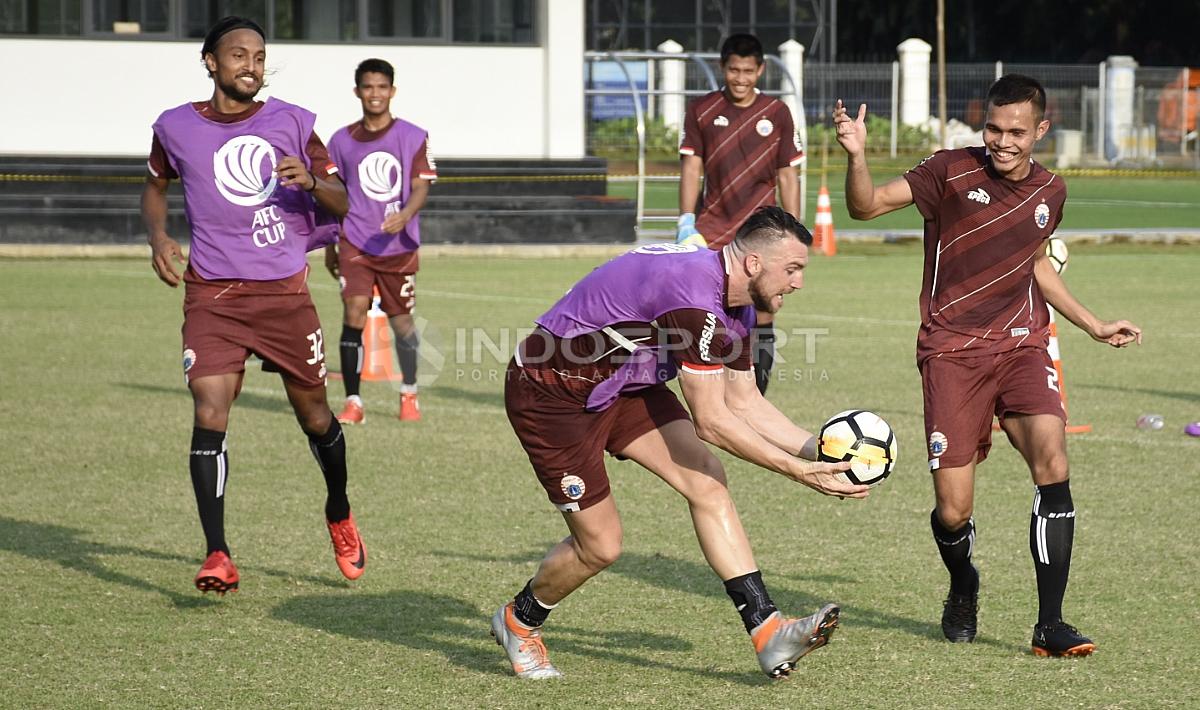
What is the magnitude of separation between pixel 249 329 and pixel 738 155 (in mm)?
4334

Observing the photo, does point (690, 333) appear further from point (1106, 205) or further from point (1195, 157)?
point (1195, 157)

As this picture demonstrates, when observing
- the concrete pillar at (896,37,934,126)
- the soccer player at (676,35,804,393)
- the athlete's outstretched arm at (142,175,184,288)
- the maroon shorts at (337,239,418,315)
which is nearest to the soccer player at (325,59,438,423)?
the maroon shorts at (337,239,418,315)

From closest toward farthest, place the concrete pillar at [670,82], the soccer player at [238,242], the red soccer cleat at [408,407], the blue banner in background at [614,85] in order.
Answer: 1. the soccer player at [238,242]
2. the red soccer cleat at [408,407]
3. the blue banner in background at [614,85]
4. the concrete pillar at [670,82]

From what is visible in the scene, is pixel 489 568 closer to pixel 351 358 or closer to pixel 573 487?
pixel 573 487

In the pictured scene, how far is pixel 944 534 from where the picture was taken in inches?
243

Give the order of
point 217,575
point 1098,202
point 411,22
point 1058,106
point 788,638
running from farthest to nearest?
point 1058,106, point 1098,202, point 411,22, point 217,575, point 788,638

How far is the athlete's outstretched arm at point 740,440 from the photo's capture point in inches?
204

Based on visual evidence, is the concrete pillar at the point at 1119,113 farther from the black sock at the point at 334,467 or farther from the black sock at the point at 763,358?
the black sock at the point at 334,467

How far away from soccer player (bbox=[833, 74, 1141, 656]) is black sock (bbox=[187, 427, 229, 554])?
281 centimetres

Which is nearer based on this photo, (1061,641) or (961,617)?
(1061,641)

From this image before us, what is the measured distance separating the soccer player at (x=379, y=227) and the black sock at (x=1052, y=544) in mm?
5948

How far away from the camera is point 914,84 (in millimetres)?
46219

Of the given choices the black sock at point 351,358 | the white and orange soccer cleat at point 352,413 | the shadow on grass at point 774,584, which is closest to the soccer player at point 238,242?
the shadow on grass at point 774,584

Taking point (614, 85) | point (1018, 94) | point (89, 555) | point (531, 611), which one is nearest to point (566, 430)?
point (531, 611)
